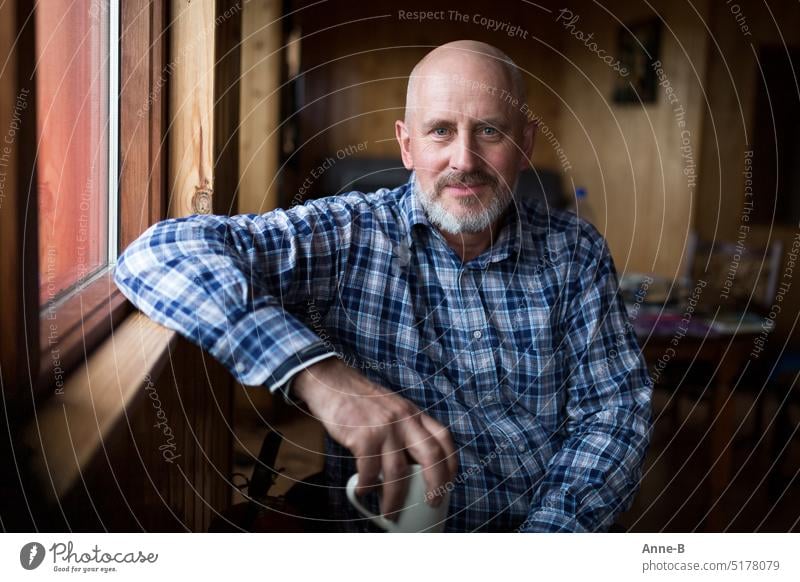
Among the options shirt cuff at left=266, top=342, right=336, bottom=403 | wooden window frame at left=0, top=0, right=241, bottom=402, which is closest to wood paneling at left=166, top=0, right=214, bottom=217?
wooden window frame at left=0, top=0, right=241, bottom=402

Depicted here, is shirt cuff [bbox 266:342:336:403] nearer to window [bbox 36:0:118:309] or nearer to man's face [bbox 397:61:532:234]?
window [bbox 36:0:118:309]

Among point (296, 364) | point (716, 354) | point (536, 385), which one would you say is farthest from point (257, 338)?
point (716, 354)

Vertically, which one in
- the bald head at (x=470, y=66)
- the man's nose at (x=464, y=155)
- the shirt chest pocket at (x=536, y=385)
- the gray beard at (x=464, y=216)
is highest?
the bald head at (x=470, y=66)

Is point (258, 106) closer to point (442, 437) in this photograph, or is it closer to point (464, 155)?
point (464, 155)

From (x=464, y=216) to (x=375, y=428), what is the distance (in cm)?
33

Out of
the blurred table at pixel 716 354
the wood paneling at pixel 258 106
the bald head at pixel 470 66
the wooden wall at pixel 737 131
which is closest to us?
the bald head at pixel 470 66

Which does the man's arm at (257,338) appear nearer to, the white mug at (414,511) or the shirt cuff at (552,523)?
the white mug at (414,511)

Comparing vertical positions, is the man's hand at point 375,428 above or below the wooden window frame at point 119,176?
below

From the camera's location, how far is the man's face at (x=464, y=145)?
2.35 feet

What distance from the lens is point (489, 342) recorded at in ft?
2.52

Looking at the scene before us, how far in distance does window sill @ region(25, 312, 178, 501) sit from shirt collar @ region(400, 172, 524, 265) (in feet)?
0.89

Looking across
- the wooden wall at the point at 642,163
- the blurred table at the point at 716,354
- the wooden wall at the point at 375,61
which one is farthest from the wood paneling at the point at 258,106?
the wooden wall at the point at 642,163

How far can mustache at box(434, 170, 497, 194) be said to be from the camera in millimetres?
751
